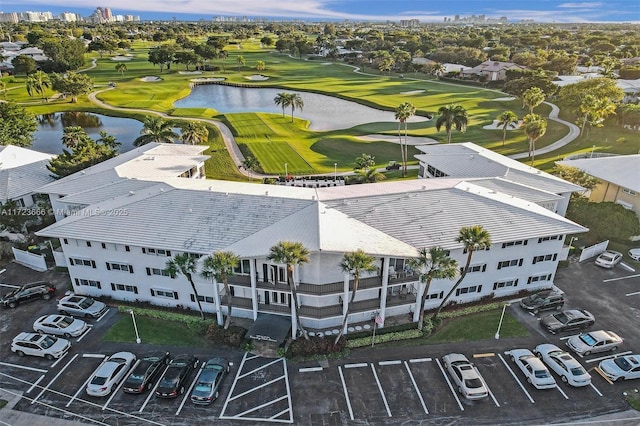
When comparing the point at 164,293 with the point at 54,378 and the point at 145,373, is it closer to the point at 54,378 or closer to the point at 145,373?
the point at 145,373

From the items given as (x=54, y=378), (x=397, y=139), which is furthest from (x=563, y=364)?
(x=397, y=139)

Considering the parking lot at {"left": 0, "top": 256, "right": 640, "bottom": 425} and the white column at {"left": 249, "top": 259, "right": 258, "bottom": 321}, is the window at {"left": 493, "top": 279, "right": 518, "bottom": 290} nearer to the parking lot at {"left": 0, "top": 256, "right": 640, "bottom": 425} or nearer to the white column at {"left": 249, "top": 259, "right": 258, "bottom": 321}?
the parking lot at {"left": 0, "top": 256, "right": 640, "bottom": 425}

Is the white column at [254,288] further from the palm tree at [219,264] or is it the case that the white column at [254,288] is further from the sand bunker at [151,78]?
the sand bunker at [151,78]

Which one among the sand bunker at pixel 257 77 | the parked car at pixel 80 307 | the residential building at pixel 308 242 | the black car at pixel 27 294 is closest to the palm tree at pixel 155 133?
the residential building at pixel 308 242

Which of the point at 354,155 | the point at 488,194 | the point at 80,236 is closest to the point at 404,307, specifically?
the point at 488,194

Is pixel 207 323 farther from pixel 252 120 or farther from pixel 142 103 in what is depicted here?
pixel 142 103

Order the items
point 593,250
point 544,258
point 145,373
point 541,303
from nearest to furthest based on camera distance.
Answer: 1. point 145,373
2. point 541,303
3. point 544,258
4. point 593,250
